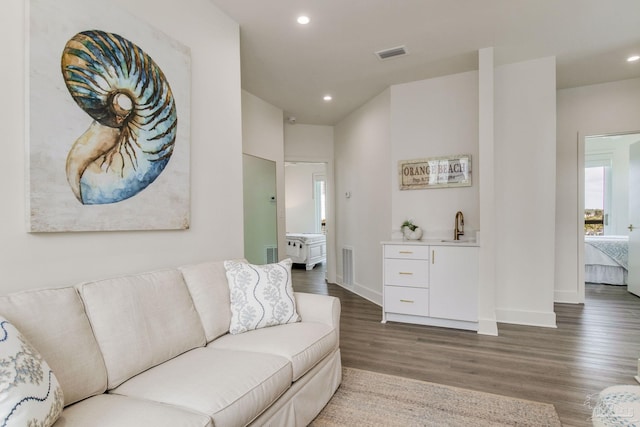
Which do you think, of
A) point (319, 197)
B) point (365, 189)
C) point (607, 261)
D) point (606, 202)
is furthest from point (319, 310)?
point (606, 202)

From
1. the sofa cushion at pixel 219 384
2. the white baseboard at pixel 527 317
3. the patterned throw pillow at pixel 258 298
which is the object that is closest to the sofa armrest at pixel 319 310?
the patterned throw pillow at pixel 258 298

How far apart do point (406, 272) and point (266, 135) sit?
8.70 feet

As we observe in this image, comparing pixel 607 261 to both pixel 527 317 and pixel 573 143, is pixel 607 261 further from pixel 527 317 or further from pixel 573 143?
pixel 527 317

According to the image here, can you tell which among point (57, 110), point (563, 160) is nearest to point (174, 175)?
point (57, 110)

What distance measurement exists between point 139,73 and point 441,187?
3126 millimetres

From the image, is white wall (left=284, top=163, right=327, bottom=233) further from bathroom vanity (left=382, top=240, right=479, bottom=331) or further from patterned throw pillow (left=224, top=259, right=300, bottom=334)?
patterned throw pillow (left=224, top=259, right=300, bottom=334)

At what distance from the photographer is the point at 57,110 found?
4.92ft

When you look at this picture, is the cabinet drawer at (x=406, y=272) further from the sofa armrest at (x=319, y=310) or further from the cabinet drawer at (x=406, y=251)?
the sofa armrest at (x=319, y=310)

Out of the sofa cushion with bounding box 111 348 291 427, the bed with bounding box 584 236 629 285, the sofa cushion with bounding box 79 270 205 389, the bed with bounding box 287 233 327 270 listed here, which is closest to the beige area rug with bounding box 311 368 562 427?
the sofa cushion with bounding box 111 348 291 427

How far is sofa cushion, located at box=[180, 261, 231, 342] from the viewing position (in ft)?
6.24

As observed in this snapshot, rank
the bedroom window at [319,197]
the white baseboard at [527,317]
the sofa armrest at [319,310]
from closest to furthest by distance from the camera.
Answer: the sofa armrest at [319,310]
the white baseboard at [527,317]
the bedroom window at [319,197]

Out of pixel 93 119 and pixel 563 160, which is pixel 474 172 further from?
pixel 93 119

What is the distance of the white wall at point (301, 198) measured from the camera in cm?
863

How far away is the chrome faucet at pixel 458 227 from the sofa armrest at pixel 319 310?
2.00 meters
